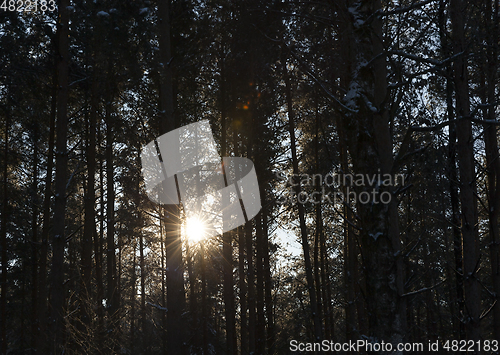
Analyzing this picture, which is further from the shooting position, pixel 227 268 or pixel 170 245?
pixel 227 268

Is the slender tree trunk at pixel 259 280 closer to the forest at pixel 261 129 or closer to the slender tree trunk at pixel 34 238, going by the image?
the forest at pixel 261 129

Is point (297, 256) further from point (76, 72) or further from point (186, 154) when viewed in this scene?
point (76, 72)

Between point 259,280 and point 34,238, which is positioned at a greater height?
point 34,238

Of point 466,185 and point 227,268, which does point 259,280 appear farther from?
point 466,185

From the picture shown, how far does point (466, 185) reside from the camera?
6.84 metres

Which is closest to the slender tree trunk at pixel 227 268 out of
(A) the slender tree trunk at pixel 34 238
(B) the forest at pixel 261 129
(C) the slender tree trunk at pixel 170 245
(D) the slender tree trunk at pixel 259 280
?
(B) the forest at pixel 261 129

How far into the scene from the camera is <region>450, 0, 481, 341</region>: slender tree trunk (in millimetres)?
6652

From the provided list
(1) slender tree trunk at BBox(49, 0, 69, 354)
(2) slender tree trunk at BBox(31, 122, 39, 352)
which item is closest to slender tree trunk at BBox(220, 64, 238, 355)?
(1) slender tree trunk at BBox(49, 0, 69, 354)

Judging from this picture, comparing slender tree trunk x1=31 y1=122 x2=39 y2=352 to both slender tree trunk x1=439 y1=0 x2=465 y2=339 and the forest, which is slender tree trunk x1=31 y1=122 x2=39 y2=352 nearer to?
the forest

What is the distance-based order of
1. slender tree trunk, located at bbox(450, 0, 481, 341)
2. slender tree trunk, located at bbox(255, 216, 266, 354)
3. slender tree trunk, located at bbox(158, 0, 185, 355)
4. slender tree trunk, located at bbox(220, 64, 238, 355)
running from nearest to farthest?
slender tree trunk, located at bbox(450, 0, 481, 341)
slender tree trunk, located at bbox(158, 0, 185, 355)
slender tree trunk, located at bbox(220, 64, 238, 355)
slender tree trunk, located at bbox(255, 216, 266, 354)

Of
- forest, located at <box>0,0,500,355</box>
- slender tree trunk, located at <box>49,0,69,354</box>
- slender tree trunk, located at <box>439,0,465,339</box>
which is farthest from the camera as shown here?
slender tree trunk, located at <box>49,0,69,354</box>

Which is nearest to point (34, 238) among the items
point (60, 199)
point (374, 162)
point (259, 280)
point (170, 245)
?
point (60, 199)

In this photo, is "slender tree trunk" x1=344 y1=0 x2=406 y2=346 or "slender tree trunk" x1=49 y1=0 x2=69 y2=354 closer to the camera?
"slender tree trunk" x1=344 y1=0 x2=406 y2=346

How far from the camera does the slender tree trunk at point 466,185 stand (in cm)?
665
